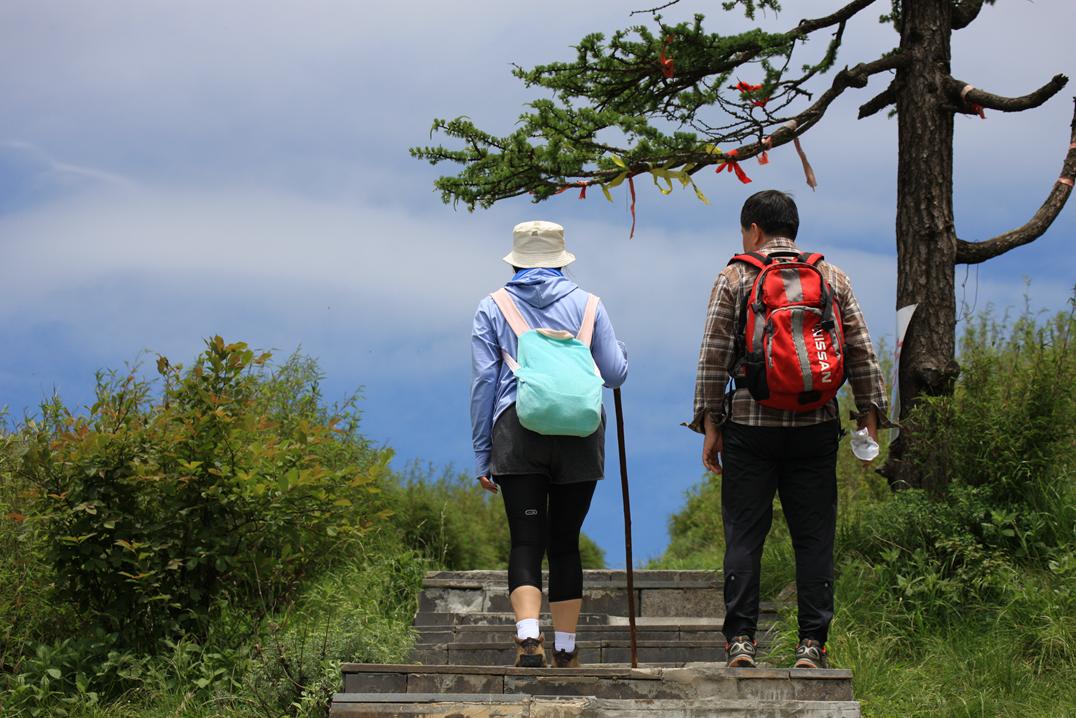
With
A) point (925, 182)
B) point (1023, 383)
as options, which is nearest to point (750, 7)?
point (925, 182)

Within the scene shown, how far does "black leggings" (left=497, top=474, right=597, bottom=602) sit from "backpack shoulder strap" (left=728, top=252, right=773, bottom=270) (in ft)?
4.24

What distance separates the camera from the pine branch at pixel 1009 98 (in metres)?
9.60

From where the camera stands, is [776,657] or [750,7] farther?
[750,7]

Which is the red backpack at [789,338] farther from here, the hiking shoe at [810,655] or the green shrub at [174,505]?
the green shrub at [174,505]

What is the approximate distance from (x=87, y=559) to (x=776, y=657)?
409cm

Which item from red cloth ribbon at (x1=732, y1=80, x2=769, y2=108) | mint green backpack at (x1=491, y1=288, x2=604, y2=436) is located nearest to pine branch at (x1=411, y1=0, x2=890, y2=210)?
red cloth ribbon at (x1=732, y1=80, x2=769, y2=108)

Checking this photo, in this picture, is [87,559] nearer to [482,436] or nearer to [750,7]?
[482,436]

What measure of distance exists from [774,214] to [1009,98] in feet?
16.6

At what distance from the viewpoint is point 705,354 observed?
18.1ft

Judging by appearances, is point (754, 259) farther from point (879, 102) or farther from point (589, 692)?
point (879, 102)

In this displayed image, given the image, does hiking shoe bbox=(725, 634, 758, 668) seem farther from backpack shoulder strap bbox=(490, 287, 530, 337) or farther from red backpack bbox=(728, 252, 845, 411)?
backpack shoulder strap bbox=(490, 287, 530, 337)

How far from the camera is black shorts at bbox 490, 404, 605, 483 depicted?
5527 millimetres

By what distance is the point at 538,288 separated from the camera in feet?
18.9

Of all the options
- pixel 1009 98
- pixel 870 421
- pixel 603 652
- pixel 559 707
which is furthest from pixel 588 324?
pixel 1009 98
